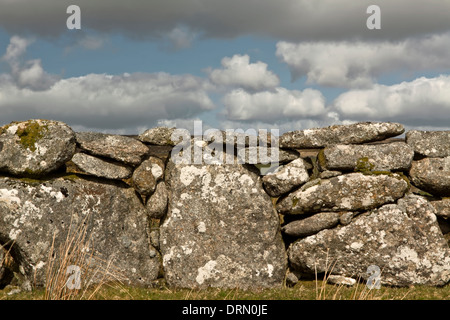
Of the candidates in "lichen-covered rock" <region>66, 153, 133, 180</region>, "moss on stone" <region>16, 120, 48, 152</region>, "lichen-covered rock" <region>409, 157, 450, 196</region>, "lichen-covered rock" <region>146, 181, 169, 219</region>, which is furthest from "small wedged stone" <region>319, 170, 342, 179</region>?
"moss on stone" <region>16, 120, 48, 152</region>

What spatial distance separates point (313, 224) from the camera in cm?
1051

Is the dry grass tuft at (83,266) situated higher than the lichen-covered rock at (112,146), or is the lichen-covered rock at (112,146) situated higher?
the lichen-covered rock at (112,146)

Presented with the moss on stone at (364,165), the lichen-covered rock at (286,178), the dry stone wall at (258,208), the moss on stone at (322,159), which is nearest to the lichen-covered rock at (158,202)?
the dry stone wall at (258,208)

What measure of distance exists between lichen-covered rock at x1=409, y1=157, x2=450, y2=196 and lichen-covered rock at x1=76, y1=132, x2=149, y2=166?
636 centimetres

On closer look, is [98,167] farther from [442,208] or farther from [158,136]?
[442,208]

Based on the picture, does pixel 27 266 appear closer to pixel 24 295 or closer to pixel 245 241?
pixel 24 295

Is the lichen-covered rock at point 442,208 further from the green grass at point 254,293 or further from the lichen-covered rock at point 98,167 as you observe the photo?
the lichen-covered rock at point 98,167

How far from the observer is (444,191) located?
1112 cm

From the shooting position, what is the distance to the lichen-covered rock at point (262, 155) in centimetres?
1068

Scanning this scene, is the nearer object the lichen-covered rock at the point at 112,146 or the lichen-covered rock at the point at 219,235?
the lichen-covered rock at the point at 112,146

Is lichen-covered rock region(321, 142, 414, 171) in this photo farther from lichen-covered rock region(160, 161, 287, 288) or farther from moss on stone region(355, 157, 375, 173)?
lichen-covered rock region(160, 161, 287, 288)

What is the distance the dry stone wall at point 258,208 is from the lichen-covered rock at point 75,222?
31 mm

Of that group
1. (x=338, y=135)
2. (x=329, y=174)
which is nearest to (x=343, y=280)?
(x=329, y=174)

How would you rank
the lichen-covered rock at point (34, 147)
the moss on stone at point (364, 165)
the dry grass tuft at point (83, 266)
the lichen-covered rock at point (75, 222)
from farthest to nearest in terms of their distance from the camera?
1. the moss on stone at point (364, 165)
2. the lichen-covered rock at point (34, 147)
3. the lichen-covered rock at point (75, 222)
4. the dry grass tuft at point (83, 266)
